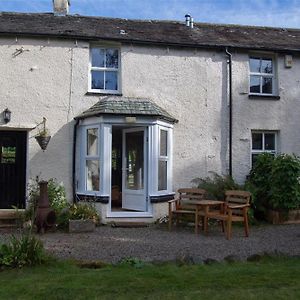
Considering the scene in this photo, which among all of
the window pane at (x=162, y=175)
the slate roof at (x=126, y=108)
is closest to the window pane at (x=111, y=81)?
the slate roof at (x=126, y=108)

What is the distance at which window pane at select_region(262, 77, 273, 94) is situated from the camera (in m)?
14.2

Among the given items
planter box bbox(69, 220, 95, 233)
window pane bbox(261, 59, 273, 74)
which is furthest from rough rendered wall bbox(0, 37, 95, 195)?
window pane bbox(261, 59, 273, 74)

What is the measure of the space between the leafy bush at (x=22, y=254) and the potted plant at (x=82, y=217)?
12.1 feet

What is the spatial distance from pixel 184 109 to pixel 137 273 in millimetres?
→ 7648

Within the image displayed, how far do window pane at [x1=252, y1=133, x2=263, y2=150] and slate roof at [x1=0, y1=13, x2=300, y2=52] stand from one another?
266 cm

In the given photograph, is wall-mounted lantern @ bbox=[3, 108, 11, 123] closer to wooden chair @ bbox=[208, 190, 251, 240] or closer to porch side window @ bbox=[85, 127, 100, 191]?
porch side window @ bbox=[85, 127, 100, 191]

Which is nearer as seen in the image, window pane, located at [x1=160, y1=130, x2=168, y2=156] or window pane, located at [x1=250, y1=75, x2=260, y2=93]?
window pane, located at [x1=160, y1=130, x2=168, y2=156]

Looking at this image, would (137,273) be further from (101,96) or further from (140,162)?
(101,96)

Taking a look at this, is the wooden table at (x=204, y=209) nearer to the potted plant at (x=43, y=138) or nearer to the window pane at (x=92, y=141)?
the window pane at (x=92, y=141)

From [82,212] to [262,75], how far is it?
7099 millimetres

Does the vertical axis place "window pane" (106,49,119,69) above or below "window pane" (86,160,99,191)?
above

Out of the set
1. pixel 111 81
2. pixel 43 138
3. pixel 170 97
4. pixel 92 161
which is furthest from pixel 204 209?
pixel 111 81

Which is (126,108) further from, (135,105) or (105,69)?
(105,69)

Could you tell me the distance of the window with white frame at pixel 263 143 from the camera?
14.0 metres
